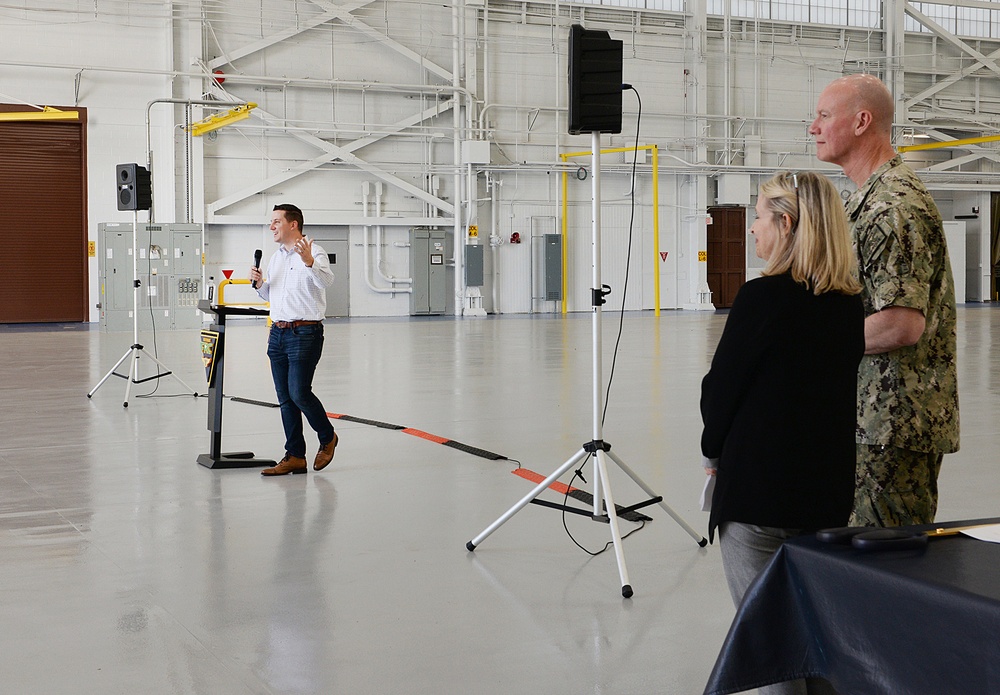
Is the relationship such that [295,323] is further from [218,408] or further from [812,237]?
[812,237]

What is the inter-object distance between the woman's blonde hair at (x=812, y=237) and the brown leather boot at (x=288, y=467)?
5018mm

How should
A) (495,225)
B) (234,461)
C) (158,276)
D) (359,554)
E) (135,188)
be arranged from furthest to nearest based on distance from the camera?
1. (495,225)
2. (158,276)
3. (135,188)
4. (234,461)
5. (359,554)

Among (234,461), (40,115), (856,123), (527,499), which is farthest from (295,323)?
(40,115)

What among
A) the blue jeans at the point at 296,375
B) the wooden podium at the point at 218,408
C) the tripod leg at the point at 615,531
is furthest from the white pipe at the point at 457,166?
the tripod leg at the point at 615,531

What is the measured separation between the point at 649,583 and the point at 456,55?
22.9m

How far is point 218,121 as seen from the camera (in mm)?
20562

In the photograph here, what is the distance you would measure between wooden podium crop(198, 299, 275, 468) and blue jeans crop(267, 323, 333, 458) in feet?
1.19

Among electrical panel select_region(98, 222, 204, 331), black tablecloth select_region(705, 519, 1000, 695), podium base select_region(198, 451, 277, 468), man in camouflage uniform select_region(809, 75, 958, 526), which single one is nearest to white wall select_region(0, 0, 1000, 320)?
electrical panel select_region(98, 222, 204, 331)

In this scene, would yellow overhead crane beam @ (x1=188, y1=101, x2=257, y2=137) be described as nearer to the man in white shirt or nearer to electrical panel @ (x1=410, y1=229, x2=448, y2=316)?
electrical panel @ (x1=410, y1=229, x2=448, y2=316)

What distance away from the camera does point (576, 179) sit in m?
27.4

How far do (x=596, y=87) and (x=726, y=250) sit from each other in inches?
998

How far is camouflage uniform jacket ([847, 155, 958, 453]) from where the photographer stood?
8.90ft

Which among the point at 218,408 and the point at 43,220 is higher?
the point at 43,220

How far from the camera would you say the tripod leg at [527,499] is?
4617 millimetres
